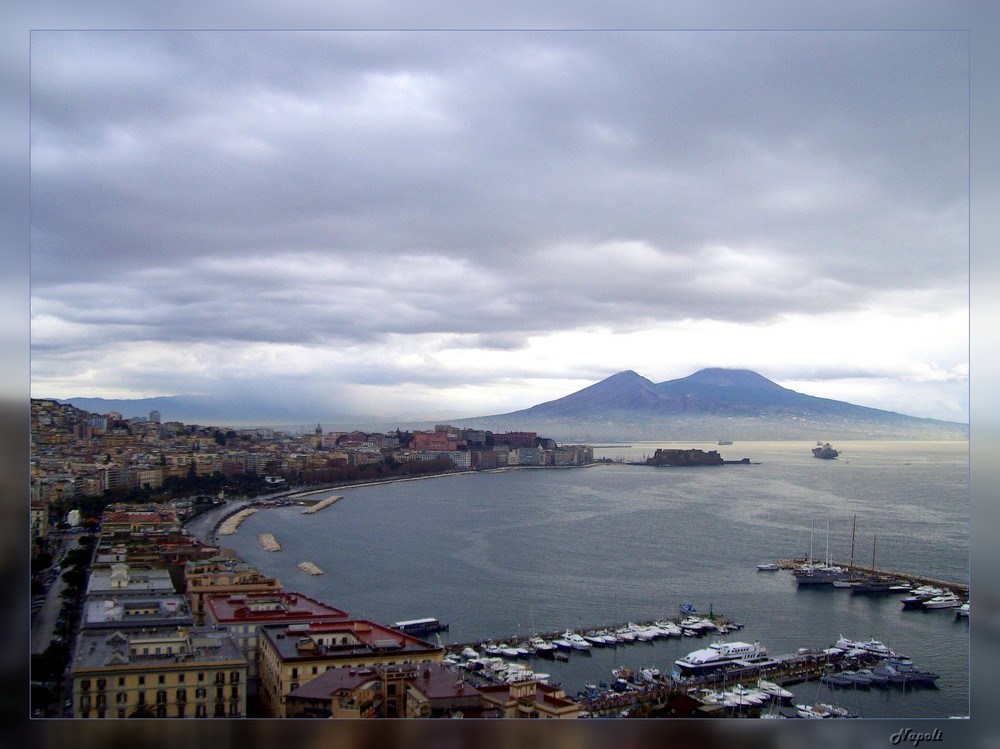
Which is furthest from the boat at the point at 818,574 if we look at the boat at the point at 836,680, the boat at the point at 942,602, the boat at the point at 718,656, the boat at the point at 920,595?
the boat at the point at 836,680

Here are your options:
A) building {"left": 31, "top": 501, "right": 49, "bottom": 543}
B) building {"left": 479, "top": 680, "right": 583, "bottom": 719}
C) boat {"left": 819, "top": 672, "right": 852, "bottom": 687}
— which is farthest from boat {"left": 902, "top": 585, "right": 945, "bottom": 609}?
building {"left": 31, "top": 501, "right": 49, "bottom": 543}

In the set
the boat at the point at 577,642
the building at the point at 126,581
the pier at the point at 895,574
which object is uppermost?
the building at the point at 126,581

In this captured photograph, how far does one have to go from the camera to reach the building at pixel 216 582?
426 cm

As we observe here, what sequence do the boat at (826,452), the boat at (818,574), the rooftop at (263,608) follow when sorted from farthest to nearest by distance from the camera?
the boat at (826,452)
the boat at (818,574)
the rooftop at (263,608)

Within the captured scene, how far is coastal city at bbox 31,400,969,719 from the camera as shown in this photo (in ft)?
9.79

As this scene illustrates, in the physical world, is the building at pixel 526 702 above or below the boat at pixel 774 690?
above

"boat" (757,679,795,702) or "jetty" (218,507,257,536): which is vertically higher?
"jetty" (218,507,257,536)

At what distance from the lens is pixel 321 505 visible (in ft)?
24.3

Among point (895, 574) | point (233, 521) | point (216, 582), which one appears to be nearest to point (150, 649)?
point (216, 582)

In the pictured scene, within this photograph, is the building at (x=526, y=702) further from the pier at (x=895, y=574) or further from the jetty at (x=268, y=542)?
the pier at (x=895, y=574)

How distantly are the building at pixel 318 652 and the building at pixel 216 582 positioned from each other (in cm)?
75

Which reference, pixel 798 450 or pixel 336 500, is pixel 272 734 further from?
pixel 798 450

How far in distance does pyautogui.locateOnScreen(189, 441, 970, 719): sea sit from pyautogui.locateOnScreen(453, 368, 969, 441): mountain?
0.81 ft

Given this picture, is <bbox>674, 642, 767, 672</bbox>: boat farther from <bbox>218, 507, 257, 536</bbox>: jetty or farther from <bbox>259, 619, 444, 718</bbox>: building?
<bbox>218, 507, 257, 536</bbox>: jetty
